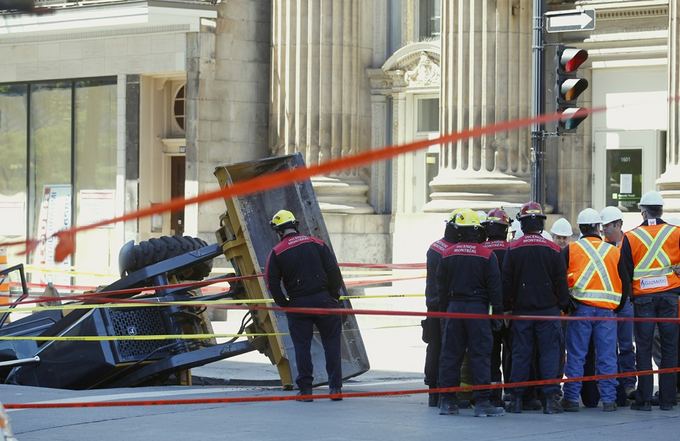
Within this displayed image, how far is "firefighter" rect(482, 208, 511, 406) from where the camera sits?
12.5 meters

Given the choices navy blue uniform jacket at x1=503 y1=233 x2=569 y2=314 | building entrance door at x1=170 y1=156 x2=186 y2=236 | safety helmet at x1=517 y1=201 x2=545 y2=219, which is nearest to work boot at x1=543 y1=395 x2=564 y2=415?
navy blue uniform jacket at x1=503 y1=233 x2=569 y2=314

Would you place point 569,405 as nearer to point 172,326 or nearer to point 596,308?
point 596,308

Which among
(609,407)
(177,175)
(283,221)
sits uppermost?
(177,175)

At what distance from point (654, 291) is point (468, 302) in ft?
5.39

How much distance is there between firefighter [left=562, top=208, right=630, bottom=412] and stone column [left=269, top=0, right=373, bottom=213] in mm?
12287

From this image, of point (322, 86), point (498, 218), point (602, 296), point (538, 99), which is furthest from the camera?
point (322, 86)

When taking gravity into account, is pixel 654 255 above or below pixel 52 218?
above

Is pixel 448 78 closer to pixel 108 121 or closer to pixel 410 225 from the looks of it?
pixel 410 225

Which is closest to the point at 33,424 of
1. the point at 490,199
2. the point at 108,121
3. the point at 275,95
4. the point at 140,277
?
the point at 140,277

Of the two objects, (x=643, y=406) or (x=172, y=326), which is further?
(x=172, y=326)

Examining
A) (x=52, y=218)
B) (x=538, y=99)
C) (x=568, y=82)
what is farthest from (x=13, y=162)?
(x=568, y=82)

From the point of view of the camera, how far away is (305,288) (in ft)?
42.1

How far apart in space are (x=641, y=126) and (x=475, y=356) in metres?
10.6

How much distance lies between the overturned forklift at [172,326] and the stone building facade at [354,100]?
6521 millimetres
